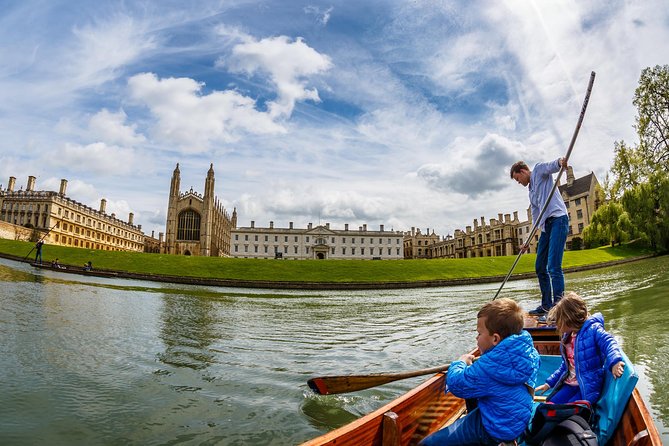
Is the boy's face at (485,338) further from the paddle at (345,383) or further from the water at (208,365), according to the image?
the water at (208,365)

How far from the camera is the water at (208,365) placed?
14.8 feet

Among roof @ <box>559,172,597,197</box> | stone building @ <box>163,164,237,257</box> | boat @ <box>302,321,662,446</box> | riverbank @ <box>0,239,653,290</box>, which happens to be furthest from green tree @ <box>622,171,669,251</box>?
stone building @ <box>163,164,237,257</box>

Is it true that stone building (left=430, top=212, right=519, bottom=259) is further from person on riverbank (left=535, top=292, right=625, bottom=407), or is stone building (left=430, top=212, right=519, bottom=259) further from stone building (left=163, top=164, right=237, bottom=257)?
person on riverbank (left=535, top=292, right=625, bottom=407)

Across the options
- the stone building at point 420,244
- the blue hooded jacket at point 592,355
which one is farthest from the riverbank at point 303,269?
the stone building at point 420,244

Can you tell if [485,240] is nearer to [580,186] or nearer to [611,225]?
[580,186]

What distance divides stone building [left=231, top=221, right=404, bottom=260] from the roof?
54.3m

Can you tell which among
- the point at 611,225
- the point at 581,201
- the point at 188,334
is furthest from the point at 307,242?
the point at 188,334

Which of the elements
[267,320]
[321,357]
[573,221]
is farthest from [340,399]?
[573,221]

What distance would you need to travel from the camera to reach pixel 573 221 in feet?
250

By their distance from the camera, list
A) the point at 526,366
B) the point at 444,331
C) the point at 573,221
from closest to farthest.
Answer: the point at 526,366 → the point at 444,331 → the point at 573,221

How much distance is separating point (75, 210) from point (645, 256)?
107 meters

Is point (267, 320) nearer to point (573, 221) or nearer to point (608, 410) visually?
point (608, 410)

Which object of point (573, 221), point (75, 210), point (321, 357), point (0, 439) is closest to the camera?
point (0, 439)

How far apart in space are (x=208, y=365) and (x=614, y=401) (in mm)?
6264
